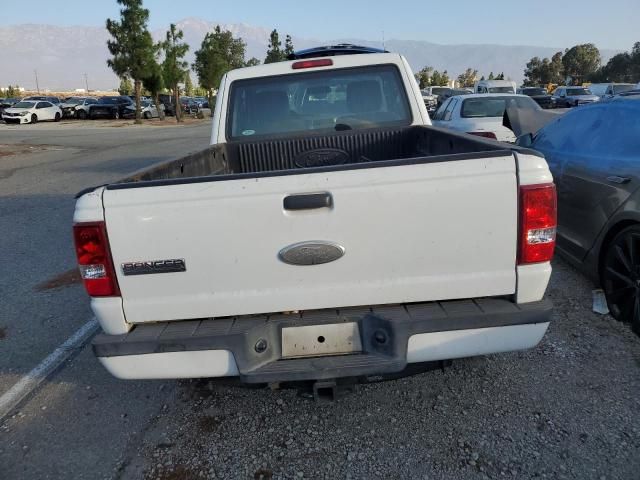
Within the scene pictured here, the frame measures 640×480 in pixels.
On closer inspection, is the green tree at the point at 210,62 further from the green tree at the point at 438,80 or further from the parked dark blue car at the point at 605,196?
the parked dark blue car at the point at 605,196

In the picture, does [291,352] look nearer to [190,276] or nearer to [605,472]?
[190,276]

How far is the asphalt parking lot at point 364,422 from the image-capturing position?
2.54 m

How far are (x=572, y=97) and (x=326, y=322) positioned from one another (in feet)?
103

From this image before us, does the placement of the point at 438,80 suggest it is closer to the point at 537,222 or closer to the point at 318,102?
the point at 318,102

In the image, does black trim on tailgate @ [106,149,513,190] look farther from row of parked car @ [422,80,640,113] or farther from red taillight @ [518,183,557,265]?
row of parked car @ [422,80,640,113]

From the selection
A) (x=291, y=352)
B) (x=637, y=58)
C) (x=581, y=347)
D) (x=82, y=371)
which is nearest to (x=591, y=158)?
(x=581, y=347)

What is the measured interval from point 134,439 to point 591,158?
4131mm

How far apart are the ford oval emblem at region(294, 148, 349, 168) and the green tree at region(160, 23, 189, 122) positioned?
125 ft

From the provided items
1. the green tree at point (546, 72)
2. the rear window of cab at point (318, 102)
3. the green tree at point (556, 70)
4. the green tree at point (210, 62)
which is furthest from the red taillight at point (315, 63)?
the green tree at point (556, 70)

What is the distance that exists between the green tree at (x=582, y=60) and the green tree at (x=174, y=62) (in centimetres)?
5709

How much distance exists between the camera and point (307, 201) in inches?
86.7

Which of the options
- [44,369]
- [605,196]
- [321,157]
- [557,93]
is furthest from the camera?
[557,93]

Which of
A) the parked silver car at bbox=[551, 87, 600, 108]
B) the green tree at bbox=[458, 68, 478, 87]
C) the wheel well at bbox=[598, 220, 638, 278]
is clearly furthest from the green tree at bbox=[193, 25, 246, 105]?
the green tree at bbox=[458, 68, 478, 87]

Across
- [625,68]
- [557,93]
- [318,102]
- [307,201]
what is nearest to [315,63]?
[318,102]
